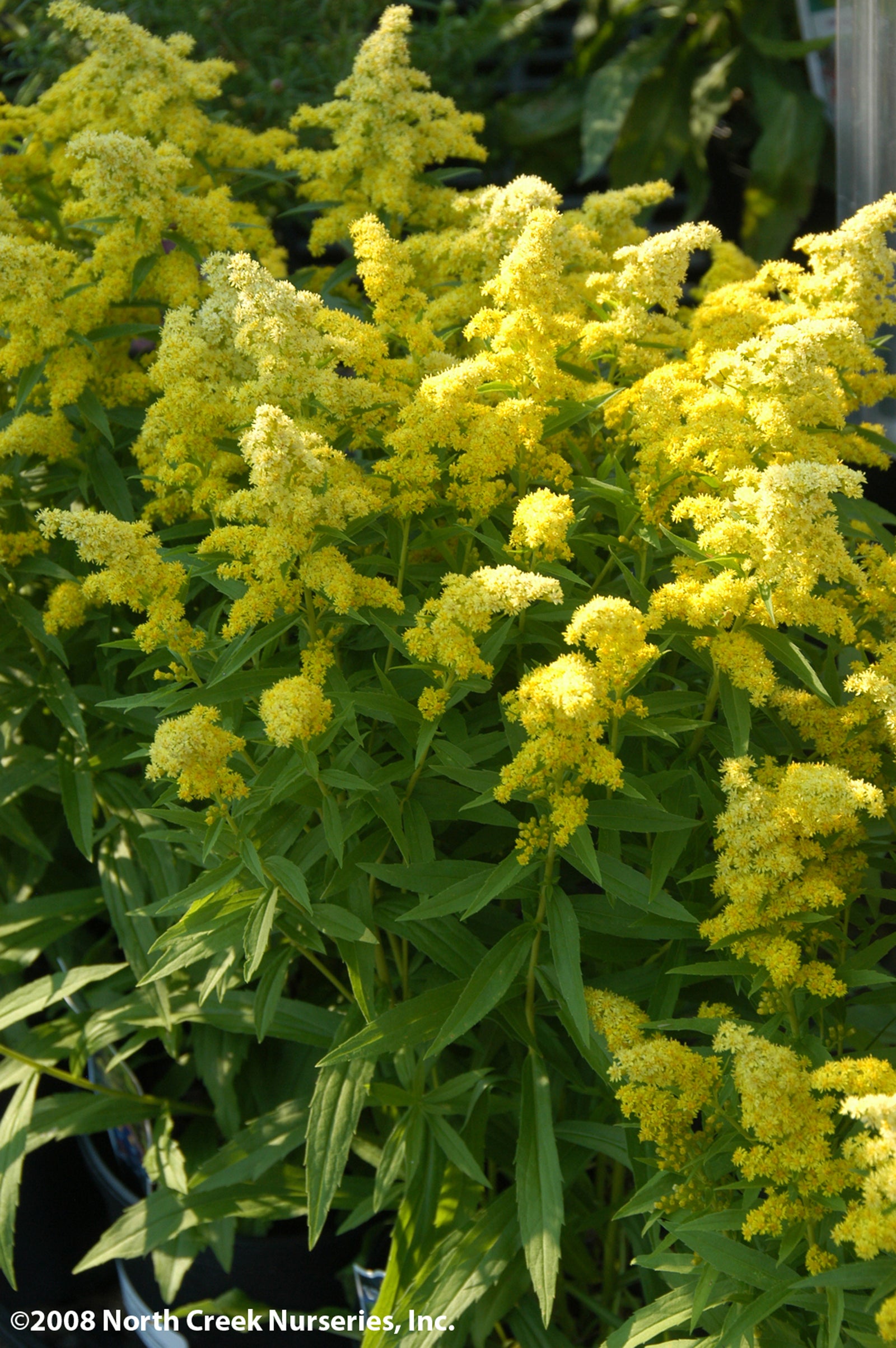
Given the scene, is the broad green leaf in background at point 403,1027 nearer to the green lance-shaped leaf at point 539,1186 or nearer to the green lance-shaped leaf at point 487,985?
the green lance-shaped leaf at point 487,985

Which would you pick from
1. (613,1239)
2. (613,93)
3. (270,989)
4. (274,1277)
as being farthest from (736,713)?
(613,93)

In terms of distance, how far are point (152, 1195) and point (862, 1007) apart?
112cm

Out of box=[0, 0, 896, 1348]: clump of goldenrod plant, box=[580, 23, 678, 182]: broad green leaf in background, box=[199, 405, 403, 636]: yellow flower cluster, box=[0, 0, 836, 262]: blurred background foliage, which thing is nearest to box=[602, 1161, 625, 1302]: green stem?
box=[0, 0, 896, 1348]: clump of goldenrod plant

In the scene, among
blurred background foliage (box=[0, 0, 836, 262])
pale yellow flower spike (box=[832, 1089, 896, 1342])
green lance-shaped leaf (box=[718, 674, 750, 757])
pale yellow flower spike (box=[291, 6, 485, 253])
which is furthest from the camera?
blurred background foliage (box=[0, 0, 836, 262])

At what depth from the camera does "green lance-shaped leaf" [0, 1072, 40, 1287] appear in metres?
1.64

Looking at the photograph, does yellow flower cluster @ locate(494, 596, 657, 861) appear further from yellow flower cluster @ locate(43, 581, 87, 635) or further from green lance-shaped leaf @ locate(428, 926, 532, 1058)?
yellow flower cluster @ locate(43, 581, 87, 635)

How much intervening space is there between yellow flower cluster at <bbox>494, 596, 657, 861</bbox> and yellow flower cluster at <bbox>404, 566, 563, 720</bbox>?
0.17 feet

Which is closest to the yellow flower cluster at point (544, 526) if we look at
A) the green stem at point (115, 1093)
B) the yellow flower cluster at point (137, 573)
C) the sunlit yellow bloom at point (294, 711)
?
the sunlit yellow bloom at point (294, 711)

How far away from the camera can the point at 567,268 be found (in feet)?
6.42

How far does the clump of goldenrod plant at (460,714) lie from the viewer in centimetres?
114

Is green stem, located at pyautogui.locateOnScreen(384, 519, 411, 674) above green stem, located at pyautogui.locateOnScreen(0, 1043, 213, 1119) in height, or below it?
Answer: above

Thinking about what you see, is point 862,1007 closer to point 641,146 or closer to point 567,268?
point 567,268

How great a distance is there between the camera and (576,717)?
105cm

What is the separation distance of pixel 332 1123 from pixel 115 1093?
0.58m
